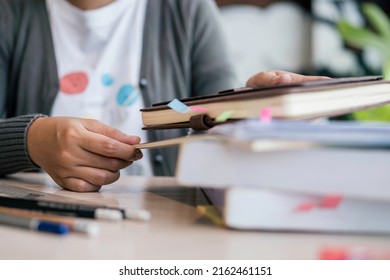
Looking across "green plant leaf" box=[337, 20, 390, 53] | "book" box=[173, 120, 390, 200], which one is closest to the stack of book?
"book" box=[173, 120, 390, 200]

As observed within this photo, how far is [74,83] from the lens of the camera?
1045 millimetres

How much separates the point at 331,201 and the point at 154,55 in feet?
2.52

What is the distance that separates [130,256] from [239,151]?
10 centimetres

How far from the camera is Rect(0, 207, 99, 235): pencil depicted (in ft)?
1.22

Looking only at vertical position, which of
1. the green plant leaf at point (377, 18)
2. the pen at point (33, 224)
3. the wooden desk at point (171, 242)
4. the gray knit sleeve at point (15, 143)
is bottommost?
the wooden desk at point (171, 242)

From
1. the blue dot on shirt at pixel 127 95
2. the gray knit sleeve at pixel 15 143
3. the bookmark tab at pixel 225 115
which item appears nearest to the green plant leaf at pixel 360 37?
the blue dot on shirt at pixel 127 95

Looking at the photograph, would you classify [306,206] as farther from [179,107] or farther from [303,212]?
[179,107]

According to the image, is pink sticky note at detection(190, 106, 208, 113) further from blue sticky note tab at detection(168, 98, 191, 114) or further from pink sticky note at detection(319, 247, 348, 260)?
pink sticky note at detection(319, 247, 348, 260)

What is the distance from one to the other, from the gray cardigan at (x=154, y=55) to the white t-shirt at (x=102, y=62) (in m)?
0.02

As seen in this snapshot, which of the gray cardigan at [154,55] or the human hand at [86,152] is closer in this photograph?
the human hand at [86,152]

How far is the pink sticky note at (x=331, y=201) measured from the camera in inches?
14.4

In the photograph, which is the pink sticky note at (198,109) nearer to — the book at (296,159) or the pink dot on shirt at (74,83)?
the book at (296,159)

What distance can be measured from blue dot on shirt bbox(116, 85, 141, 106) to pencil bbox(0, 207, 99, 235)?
2.06ft

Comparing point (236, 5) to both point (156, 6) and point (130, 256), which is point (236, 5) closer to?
point (156, 6)
